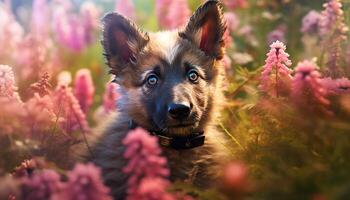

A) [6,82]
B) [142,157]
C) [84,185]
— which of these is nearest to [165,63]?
[6,82]

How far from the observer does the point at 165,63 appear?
527 centimetres

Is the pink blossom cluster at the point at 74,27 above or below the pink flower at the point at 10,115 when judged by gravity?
above

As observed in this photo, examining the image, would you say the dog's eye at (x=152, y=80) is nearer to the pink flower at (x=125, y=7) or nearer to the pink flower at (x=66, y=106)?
the pink flower at (x=66, y=106)

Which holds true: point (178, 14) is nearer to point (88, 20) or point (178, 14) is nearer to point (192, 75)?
point (88, 20)

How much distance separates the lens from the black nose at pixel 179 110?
15.4 ft

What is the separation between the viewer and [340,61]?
5.40 metres

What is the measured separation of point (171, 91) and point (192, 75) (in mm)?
465

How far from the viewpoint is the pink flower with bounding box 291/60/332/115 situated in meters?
3.57

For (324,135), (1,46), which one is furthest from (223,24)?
(1,46)

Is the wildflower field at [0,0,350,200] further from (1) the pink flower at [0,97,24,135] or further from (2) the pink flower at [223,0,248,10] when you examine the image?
(2) the pink flower at [223,0,248,10]

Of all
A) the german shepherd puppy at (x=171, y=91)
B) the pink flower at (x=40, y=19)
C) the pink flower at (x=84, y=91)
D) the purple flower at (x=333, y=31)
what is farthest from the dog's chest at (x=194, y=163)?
the pink flower at (x=40, y=19)

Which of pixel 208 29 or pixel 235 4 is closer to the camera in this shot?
pixel 208 29

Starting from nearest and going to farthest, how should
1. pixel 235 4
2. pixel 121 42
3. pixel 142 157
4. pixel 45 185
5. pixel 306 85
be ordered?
1. pixel 142 157
2. pixel 45 185
3. pixel 306 85
4. pixel 121 42
5. pixel 235 4

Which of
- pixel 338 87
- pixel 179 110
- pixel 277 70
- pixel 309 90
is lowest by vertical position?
pixel 309 90
